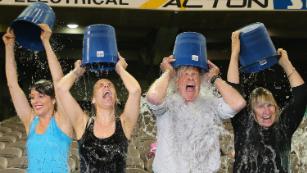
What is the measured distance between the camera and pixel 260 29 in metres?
2.53

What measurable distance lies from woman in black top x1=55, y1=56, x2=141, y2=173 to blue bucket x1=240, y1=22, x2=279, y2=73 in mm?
617

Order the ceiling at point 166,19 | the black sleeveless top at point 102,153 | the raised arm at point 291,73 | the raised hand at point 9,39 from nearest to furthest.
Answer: the black sleeveless top at point 102,153, the raised arm at point 291,73, the raised hand at point 9,39, the ceiling at point 166,19

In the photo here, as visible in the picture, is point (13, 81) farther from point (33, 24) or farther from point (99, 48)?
point (99, 48)

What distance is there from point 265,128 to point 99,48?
3.13 feet

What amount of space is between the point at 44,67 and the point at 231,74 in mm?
6588

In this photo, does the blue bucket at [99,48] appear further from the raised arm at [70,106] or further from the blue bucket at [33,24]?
the blue bucket at [33,24]

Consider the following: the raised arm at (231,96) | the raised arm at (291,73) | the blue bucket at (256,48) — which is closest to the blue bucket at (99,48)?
the raised arm at (231,96)

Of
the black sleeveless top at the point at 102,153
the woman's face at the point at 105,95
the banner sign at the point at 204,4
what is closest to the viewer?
the black sleeveless top at the point at 102,153

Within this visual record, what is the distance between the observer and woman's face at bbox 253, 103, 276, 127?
2.47 m

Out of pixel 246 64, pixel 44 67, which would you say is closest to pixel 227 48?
pixel 44 67

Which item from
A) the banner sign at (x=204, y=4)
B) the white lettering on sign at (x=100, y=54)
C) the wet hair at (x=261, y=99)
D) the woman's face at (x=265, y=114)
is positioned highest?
the banner sign at (x=204, y=4)

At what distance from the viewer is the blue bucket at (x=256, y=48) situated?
251cm

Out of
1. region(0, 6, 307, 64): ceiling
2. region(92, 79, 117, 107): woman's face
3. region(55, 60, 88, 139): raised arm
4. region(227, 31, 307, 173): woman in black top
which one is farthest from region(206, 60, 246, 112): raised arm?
region(0, 6, 307, 64): ceiling

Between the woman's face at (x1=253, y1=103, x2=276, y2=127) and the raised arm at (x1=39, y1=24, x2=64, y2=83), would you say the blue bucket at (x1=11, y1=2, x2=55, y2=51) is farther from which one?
the woman's face at (x1=253, y1=103, x2=276, y2=127)
